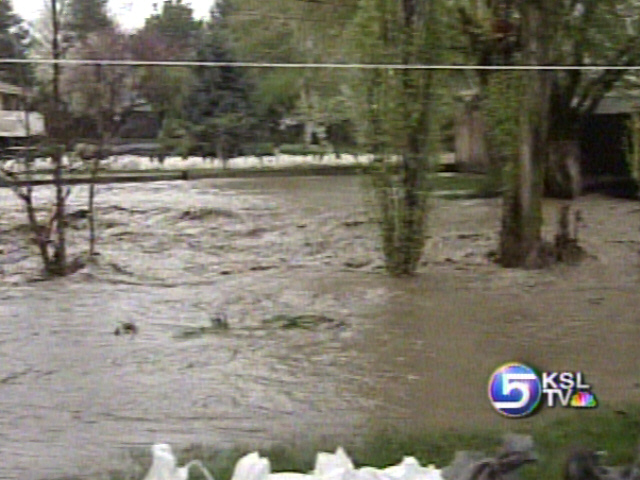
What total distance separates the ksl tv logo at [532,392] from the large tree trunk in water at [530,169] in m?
4.68

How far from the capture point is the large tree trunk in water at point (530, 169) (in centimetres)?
803

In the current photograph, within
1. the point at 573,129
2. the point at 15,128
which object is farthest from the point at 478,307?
the point at 573,129

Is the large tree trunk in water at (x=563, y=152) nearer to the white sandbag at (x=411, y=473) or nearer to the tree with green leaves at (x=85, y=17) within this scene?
the tree with green leaves at (x=85, y=17)

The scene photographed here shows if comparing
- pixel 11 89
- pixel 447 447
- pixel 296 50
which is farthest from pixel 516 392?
pixel 296 50

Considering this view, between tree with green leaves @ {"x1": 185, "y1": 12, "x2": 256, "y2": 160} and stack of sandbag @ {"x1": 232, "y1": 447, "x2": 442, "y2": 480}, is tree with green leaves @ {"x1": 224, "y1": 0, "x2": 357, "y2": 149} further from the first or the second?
stack of sandbag @ {"x1": 232, "y1": 447, "x2": 442, "y2": 480}

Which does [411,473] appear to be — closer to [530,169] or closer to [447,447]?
[447,447]

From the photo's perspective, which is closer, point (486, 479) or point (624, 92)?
point (486, 479)

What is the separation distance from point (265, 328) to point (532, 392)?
3.60 meters

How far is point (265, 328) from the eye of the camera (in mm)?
6770

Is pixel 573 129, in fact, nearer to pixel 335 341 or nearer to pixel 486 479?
pixel 335 341

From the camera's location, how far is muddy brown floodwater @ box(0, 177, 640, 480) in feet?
14.3

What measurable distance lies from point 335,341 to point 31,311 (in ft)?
7.86

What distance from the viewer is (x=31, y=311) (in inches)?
287

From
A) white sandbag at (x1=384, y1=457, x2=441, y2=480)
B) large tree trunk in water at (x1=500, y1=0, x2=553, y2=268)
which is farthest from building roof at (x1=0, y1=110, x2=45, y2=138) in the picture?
white sandbag at (x1=384, y1=457, x2=441, y2=480)
